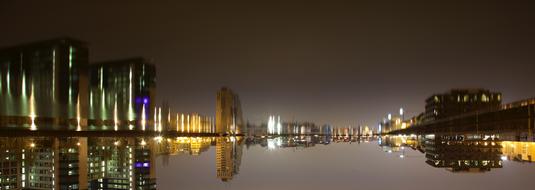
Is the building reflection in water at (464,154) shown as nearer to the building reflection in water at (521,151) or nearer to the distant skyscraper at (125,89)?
the building reflection in water at (521,151)

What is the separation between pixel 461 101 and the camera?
92.6m

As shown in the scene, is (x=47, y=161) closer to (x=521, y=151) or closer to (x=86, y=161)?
(x=86, y=161)

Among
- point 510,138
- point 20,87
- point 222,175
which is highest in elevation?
point 20,87

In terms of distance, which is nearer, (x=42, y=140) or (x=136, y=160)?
(x=42, y=140)

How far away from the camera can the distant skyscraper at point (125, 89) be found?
4909 cm

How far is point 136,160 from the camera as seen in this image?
2048 inches

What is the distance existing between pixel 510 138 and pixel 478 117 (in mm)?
15708

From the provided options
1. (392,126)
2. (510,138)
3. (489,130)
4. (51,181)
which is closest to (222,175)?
(51,181)

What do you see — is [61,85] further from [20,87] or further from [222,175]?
[222,175]

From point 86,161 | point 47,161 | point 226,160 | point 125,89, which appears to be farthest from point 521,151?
point 226,160

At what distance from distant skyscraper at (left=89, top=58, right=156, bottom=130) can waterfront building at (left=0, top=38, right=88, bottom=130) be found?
31.7 ft

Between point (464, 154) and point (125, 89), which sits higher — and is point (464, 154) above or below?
below

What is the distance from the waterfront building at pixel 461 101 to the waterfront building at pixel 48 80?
6983 cm

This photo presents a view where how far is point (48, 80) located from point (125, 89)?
606 inches
